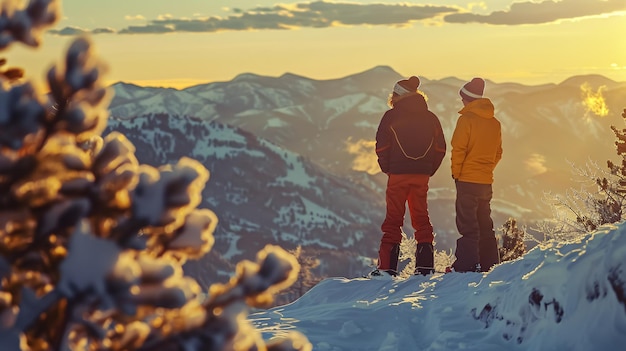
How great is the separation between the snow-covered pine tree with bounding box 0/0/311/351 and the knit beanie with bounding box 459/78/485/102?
328 inches

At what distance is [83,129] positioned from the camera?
2.18m

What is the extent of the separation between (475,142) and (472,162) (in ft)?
0.86

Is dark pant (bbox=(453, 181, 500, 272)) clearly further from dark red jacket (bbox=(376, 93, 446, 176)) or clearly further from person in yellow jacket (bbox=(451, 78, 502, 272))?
dark red jacket (bbox=(376, 93, 446, 176))

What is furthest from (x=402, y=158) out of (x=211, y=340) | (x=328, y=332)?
(x=211, y=340)

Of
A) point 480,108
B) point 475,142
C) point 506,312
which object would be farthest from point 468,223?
point 506,312

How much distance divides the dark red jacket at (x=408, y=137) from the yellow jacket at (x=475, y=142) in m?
0.38

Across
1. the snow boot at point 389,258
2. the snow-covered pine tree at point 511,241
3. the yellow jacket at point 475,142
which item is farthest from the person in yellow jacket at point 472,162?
the snow-covered pine tree at point 511,241

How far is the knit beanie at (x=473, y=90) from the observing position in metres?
10.3

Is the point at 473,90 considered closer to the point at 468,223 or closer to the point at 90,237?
the point at 468,223

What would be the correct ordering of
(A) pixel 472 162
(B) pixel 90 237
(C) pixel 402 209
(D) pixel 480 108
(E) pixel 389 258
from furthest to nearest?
(E) pixel 389 258 < (C) pixel 402 209 < (A) pixel 472 162 < (D) pixel 480 108 < (B) pixel 90 237

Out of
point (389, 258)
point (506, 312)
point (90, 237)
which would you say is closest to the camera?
point (90, 237)

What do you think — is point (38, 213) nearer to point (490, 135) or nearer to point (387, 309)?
point (387, 309)

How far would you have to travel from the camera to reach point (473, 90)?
10.3 meters

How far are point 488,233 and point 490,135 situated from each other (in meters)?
1.41
